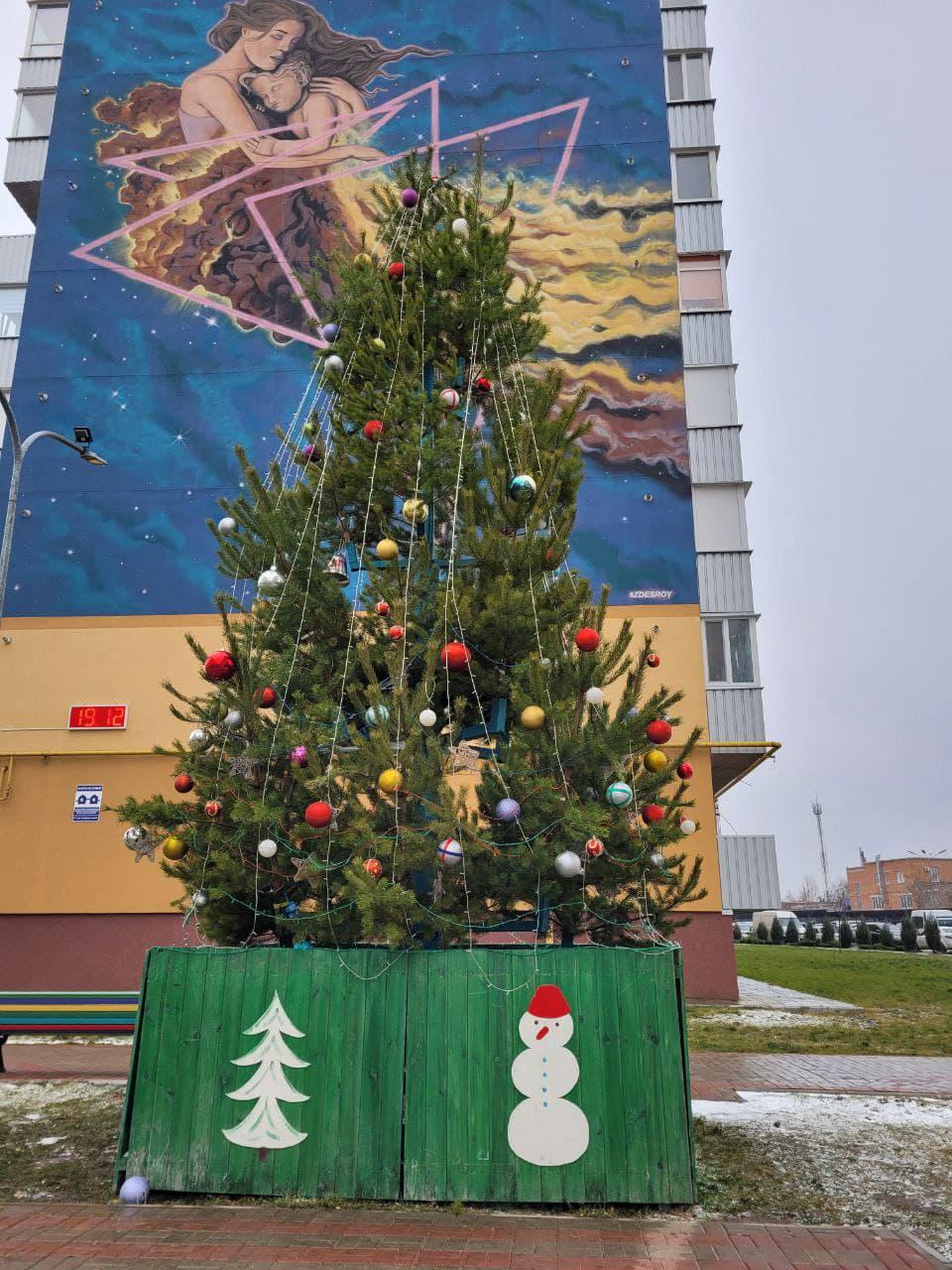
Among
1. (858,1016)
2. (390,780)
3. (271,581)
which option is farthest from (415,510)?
(858,1016)

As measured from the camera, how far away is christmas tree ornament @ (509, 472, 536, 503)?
673 centimetres

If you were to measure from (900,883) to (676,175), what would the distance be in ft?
303

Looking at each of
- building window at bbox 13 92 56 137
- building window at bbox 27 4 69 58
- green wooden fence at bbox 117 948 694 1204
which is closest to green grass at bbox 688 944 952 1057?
green wooden fence at bbox 117 948 694 1204

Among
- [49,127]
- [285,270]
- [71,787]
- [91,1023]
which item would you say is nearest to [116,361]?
[285,270]

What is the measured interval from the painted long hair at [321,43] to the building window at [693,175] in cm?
611

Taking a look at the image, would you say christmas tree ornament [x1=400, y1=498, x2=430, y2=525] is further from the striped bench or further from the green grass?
the green grass

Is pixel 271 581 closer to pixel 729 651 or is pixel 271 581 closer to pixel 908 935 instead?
pixel 729 651

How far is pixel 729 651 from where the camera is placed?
19141mm

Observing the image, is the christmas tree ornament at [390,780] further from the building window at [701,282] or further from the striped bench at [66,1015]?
the building window at [701,282]

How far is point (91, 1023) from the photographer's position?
9859 mm

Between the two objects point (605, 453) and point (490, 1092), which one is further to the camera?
point (605, 453)

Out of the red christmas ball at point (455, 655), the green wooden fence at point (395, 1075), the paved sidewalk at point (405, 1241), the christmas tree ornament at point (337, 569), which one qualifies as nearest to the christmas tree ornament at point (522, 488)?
the red christmas ball at point (455, 655)

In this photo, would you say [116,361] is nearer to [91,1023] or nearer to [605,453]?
[605,453]

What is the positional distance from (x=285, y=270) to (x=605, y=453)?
7.91 meters
